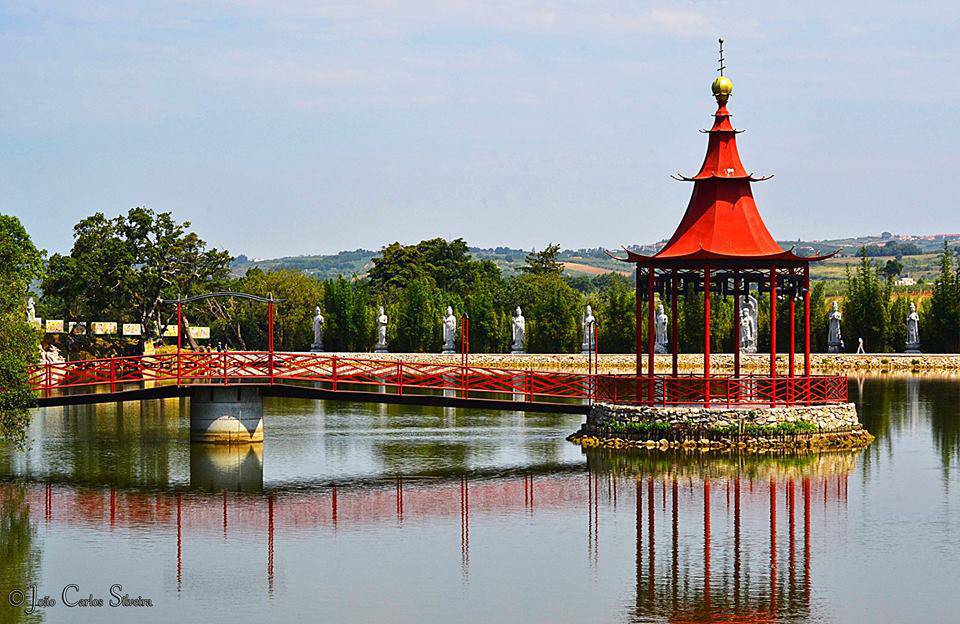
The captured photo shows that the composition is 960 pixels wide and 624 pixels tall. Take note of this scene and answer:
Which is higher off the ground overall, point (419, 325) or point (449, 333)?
point (419, 325)

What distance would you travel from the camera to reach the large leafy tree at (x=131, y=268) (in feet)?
226

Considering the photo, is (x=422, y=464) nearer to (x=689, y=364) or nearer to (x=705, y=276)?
(x=705, y=276)

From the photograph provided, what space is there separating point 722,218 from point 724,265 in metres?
1.14

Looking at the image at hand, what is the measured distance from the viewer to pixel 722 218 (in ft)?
115

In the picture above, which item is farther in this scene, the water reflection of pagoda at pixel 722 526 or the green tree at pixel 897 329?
the green tree at pixel 897 329

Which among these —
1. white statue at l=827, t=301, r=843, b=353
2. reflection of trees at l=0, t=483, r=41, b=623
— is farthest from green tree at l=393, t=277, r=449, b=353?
reflection of trees at l=0, t=483, r=41, b=623

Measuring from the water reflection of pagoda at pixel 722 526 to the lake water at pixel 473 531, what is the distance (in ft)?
0.19

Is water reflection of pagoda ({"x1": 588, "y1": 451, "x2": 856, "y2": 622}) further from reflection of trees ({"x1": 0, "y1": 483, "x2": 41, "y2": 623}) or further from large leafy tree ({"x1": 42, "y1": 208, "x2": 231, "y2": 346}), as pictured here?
large leafy tree ({"x1": 42, "y1": 208, "x2": 231, "y2": 346})

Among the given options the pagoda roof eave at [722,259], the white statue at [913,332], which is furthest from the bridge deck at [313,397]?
the white statue at [913,332]

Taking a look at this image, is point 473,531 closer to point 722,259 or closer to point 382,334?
point 722,259

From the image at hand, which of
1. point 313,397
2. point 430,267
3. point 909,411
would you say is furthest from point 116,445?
point 430,267

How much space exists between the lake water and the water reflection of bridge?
0.06 meters

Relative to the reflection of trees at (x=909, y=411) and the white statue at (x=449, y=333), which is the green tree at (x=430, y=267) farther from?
the reflection of trees at (x=909, y=411)

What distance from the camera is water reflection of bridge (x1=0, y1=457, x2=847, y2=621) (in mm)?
20516
